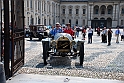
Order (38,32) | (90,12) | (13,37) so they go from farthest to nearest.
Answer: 1. (90,12)
2. (38,32)
3. (13,37)

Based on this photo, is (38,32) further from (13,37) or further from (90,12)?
(90,12)

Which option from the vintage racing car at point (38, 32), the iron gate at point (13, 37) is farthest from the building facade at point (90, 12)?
the iron gate at point (13, 37)

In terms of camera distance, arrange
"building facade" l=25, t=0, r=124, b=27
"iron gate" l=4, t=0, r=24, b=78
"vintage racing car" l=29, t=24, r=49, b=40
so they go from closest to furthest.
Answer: "iron gate" l=4, t=0, r=24, b=78 < "vintage racing car" l=29, t=24, r=49, b=40 < "building facade" l=25, t=0, r=124, b=27

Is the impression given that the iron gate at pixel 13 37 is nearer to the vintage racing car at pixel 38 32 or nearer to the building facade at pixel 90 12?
the vintage racing car at pixel 38 32

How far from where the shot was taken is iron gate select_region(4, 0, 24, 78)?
253 inches

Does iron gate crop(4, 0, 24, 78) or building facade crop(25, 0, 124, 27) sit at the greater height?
building facade crop(25, 0, 124, 27)

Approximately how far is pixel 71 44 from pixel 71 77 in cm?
293

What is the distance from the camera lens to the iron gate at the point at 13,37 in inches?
253

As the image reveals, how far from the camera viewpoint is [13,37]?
6586mm

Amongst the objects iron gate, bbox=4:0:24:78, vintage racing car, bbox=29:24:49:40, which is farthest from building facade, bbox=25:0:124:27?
iron gate, bbox=4:0:24:78

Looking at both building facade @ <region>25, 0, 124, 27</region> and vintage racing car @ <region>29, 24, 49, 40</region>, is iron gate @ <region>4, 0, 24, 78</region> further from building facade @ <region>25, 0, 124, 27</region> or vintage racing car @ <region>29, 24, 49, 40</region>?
building facade @ <region>25, 0, 124, 27</region>

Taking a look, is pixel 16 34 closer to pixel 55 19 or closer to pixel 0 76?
pixel 0 76

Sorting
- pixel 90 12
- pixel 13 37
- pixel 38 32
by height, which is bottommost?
pixel 38 32

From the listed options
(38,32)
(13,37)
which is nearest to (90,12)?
(38,32)
